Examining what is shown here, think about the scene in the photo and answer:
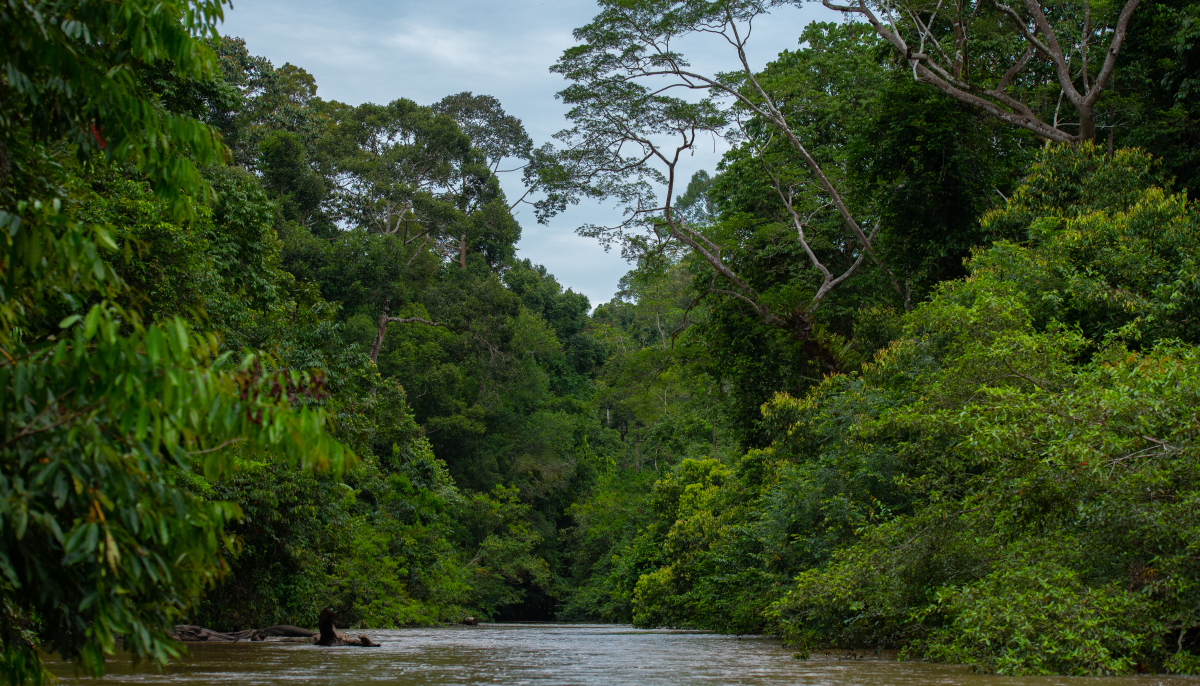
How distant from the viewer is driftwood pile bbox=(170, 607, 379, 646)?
13.7m

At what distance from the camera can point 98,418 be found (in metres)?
2.52

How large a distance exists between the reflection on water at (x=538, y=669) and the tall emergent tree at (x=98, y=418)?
200 inches

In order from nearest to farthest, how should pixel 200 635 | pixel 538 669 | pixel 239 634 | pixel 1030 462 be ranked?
pixel 1030 462 < pixel 538 669 < pixel 200 635 < pixel 239 634

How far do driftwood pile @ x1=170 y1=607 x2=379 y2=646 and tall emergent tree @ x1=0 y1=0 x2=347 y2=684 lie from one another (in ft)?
37.2

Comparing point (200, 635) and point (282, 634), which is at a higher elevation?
point (200, 635)

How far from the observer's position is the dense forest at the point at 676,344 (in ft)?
8.70

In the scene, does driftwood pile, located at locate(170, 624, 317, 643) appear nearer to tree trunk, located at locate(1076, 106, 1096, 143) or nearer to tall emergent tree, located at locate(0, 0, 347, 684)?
tall emergent tree, located at locate(0, 0, 347, 684)

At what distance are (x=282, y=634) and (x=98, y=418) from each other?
14723mm

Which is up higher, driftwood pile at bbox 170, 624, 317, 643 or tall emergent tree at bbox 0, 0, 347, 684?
tall emergent tree at bbox 0, 0, 347, 684

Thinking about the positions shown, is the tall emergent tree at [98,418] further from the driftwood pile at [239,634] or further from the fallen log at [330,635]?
the driftwood pile at [239,634]

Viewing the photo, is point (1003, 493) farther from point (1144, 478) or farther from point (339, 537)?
point (339, 537)

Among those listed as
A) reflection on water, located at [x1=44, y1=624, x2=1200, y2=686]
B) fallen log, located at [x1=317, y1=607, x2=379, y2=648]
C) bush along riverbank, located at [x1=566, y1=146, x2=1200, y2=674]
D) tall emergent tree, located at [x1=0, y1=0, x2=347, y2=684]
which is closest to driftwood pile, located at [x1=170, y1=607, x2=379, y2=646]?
fallen log, located at [x1=317, y1=607, x2=379, y2=648]

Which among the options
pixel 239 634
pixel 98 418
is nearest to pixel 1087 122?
pixel 98 418

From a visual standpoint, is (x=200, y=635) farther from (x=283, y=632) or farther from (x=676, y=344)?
(x=676, y=344)
